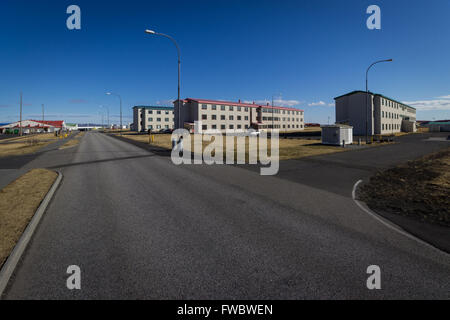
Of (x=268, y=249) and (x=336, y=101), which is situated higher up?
(x=336, y=101)

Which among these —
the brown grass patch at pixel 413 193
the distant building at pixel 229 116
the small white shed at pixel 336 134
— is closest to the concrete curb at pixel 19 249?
the brown grass patch at pixel 413 193

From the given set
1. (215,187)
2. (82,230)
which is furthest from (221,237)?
(215,187)

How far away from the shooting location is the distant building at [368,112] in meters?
44.7

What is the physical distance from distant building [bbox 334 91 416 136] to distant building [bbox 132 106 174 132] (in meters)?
63.9

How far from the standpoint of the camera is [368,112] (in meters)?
44.3

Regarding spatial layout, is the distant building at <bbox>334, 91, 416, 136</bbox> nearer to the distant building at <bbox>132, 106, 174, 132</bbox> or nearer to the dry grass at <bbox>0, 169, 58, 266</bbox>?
the dry grass at <bbox>0, 169, 58, 266</bbox>

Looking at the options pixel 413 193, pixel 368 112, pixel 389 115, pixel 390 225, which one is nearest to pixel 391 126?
pixel 389 115

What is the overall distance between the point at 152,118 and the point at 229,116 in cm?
3643

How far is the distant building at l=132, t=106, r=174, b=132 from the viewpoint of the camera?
291ft

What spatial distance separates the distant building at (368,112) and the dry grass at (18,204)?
44467 mm

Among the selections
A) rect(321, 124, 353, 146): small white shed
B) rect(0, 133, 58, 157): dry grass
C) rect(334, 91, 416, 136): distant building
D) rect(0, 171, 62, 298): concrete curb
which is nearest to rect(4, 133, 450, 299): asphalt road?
rect(0, 171, 62, 298): concrete curb

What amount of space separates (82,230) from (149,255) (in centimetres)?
201
